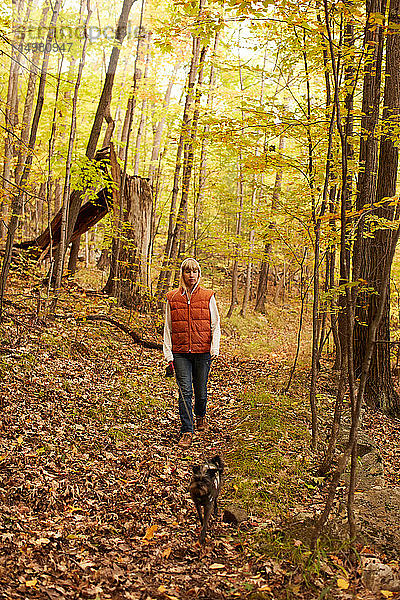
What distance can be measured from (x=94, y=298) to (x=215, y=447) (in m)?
7.01

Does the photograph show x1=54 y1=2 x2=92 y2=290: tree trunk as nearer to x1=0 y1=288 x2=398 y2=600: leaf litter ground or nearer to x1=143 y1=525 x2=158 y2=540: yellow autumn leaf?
x1=0 y1=288 x2=398 y2=600: leaf litter ground

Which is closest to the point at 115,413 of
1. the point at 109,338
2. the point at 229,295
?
the point at 109,338

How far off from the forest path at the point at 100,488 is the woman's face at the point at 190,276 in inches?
75.3

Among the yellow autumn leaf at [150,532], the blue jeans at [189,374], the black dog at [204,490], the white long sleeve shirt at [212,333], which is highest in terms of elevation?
the white long sleeve shirt at [212,333]

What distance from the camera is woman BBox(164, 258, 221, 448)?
5902 millimetres

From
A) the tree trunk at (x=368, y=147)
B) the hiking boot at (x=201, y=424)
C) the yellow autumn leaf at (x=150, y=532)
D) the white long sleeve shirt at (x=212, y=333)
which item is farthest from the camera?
the hiking boot at (x=201, y=424)

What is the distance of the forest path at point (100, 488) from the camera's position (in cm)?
319

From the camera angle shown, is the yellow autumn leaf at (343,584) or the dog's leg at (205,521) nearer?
the yellow autumn leaf at (343,584)

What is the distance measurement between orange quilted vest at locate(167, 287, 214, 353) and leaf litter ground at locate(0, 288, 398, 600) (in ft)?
3.86

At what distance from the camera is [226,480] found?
480cm

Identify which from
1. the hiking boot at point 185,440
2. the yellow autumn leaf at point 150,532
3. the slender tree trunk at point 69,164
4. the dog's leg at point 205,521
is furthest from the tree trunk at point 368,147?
the slender tree trunk at point 69,164

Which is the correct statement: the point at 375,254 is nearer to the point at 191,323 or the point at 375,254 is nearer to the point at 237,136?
the point at 237,136

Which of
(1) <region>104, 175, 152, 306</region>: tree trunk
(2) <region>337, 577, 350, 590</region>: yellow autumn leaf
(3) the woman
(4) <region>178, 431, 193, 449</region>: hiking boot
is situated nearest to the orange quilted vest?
(3) the woman

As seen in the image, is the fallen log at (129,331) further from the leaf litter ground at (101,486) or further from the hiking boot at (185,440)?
the hiking boot at (185,440)
